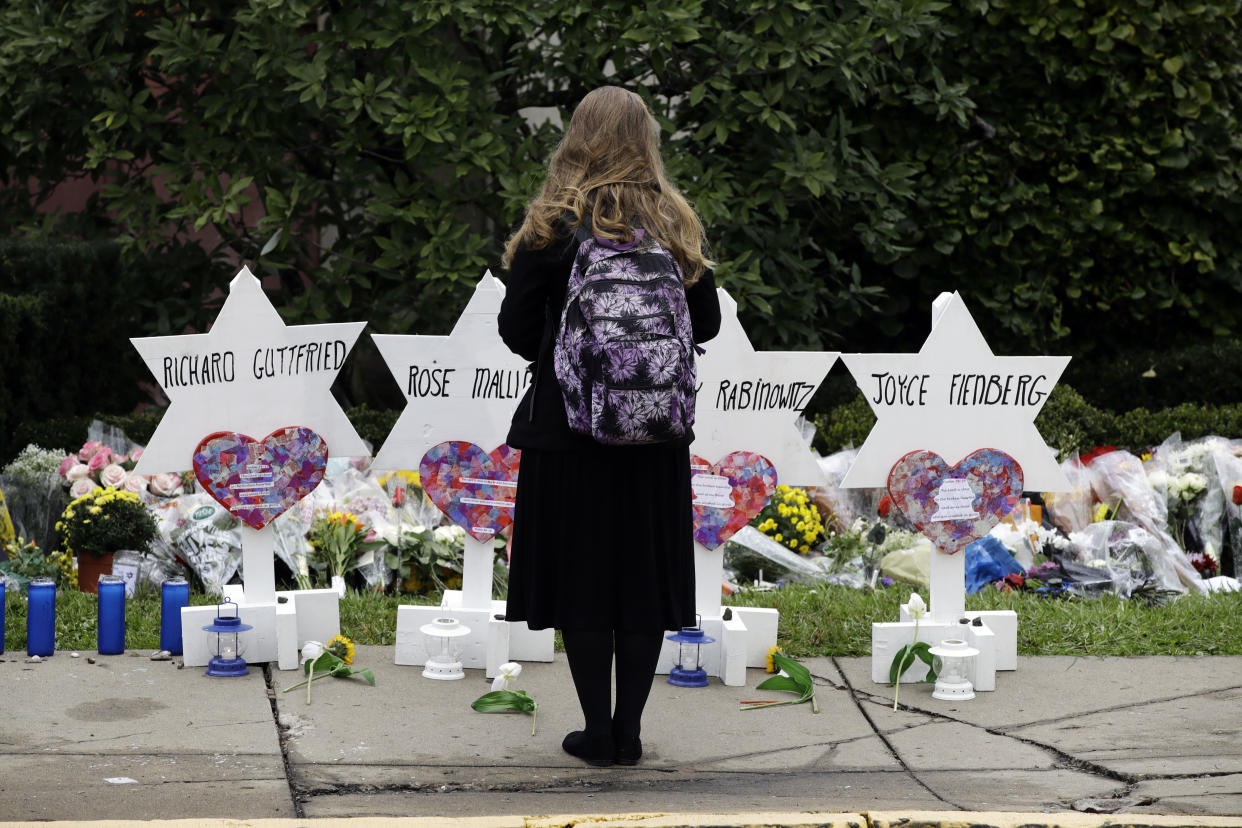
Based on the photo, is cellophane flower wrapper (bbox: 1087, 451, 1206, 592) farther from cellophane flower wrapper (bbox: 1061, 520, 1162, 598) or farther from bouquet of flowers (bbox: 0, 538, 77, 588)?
bouquet of flowers (bbox: 0, 538, 77, 588)

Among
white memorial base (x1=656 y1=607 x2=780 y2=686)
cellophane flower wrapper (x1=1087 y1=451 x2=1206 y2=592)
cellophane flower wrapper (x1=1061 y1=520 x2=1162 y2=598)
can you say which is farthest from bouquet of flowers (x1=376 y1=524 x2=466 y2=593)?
cellophane flower wrapper (x1=1087 y1=451 x2=1206 y2=592)

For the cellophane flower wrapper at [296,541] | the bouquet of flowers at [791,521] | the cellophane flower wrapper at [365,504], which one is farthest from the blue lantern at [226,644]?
the bouquet of flowers at [791,521]

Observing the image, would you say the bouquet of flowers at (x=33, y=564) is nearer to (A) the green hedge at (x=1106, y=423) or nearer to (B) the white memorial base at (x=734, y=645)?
(B) the white memorial base at (x=734, y=645)

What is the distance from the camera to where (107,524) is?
19.0 ft

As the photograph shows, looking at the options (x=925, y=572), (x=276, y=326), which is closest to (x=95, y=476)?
(x=276, y=326)

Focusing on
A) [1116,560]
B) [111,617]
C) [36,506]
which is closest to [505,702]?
[111,617]

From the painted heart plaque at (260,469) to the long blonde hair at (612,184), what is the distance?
1468 mm

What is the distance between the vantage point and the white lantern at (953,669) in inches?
183

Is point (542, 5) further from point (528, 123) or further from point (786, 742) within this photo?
point (786, 742)

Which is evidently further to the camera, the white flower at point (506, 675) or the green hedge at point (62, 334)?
the green hedge at point (62, 334)

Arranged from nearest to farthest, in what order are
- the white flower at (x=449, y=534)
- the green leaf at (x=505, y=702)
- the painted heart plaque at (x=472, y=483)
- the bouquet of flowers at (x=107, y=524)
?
the green leaf at (x=505, y=702) → the painted heart plaque at (x=472, y=483) → the bouquet of flowers at (x=107, y=524) → the white flower at (x=449, y=534)

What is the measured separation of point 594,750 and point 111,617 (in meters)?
1.86

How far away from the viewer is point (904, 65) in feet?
26.8

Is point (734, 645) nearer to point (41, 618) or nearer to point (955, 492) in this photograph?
point (955, 492)
